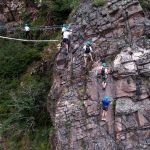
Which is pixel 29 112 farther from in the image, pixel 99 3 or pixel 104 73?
pixel 99 3

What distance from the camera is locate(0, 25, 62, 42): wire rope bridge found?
65.3 feet

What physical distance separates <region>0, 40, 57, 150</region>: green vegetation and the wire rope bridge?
67 cm

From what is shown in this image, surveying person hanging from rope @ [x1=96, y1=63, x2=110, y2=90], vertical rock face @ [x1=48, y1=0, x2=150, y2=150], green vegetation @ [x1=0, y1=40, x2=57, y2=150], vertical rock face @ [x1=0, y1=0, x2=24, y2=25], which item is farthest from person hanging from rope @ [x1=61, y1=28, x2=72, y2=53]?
vertical rock face @ [x1=0, y1=0, x2=24, y2=25]

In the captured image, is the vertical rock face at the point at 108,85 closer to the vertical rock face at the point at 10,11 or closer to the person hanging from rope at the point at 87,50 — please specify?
the person hanging from rope at the point at 87,50

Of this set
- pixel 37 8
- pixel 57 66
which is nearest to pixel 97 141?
pixel 57 66

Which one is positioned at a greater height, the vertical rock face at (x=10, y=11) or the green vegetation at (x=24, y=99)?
the vertical rock face at (x=10, y=11)

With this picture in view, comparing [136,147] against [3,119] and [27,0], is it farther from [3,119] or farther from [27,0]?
[27,0]

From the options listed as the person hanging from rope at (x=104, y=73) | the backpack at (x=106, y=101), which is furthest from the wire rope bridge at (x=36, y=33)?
the backpack at (x=106, y=101)

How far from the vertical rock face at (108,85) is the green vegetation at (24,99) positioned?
62.5 inches

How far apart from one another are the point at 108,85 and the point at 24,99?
5469 millimetres

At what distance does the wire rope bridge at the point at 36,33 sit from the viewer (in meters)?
19.9

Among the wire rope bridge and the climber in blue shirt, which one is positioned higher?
the wire rope bridge

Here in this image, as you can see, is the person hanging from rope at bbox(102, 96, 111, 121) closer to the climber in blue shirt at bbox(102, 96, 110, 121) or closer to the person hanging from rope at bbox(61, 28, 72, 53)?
the climber in blue shirt at bbox(102, 96, 110, 121)

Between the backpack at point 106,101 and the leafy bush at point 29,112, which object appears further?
the leafy bush at point 29,112
